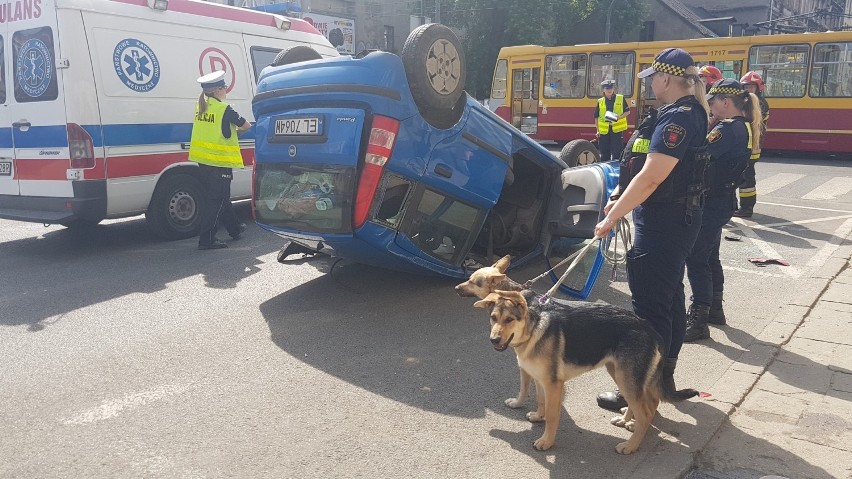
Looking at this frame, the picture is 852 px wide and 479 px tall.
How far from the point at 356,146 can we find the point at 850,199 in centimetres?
959

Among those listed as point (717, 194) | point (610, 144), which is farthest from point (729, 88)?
point (610, 144)

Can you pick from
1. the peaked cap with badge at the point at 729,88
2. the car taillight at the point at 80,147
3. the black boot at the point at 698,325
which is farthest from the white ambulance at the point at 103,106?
the black boot at the point at 698,325

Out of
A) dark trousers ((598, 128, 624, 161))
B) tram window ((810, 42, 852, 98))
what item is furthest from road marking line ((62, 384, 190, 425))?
tram window ((810, 42, 852, 98))

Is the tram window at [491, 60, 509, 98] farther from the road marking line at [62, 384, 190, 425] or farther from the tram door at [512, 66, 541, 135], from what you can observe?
the road marking line at [62, 384, 190, 425]

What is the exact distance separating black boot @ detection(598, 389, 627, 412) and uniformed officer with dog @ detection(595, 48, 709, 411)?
270 millimetres

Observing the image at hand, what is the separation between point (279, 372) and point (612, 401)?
2.05 meters

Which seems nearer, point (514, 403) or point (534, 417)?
point (534, 417)

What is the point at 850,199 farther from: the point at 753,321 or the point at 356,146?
the point at 356,146

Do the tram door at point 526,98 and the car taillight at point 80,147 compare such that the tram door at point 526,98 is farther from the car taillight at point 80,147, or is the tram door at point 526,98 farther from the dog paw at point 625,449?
the dog paw at point 625,449

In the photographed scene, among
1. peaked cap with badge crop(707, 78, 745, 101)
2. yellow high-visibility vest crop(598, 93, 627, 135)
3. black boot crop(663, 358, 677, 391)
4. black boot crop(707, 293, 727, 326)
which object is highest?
peaked cap with badge crop(707, 78, 745, 101)

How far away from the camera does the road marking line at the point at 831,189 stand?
11.2 m

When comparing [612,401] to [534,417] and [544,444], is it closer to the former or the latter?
[534,417]

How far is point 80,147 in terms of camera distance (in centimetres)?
696

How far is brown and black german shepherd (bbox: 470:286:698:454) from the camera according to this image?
322cm
